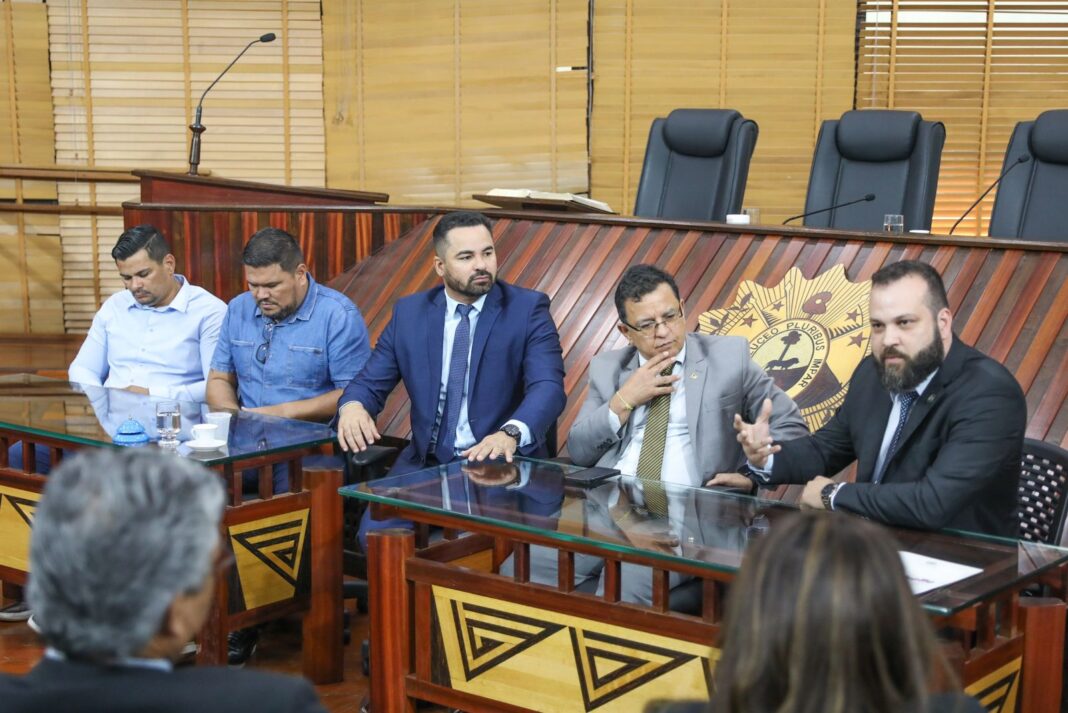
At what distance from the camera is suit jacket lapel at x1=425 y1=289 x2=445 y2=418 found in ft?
11.7

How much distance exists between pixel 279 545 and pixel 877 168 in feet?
10.9

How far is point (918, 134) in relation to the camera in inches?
206

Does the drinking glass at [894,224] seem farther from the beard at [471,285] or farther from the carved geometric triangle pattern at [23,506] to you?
the carved geometric triangle pattern at [23,506]

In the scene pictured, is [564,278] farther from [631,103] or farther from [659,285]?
[631,103]

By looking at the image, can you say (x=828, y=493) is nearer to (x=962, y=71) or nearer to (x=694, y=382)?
(x=694, y=382)

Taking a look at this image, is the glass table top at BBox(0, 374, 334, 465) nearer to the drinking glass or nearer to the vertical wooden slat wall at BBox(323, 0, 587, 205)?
the drinking glass

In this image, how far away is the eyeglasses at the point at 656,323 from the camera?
3084 mm

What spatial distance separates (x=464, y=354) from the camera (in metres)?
3.56

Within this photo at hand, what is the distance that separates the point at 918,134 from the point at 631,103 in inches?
Result: 99.9

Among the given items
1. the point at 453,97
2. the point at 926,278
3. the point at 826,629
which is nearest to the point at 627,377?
the point at 926,278

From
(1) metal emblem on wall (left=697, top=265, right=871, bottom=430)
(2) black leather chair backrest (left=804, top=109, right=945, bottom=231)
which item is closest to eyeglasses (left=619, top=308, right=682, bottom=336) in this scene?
(1) metal emblem on wall (left=697, top=265, right=871, bottom=430)

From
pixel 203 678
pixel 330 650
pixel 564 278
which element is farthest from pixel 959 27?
pixel 203 678

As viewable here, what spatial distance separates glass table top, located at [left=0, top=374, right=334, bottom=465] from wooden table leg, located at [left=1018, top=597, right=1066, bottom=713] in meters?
1.75

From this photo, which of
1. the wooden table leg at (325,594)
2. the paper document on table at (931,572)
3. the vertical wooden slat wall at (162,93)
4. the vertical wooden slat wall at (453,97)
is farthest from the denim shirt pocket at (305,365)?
the vertical wooden slat wall at (162,93)
